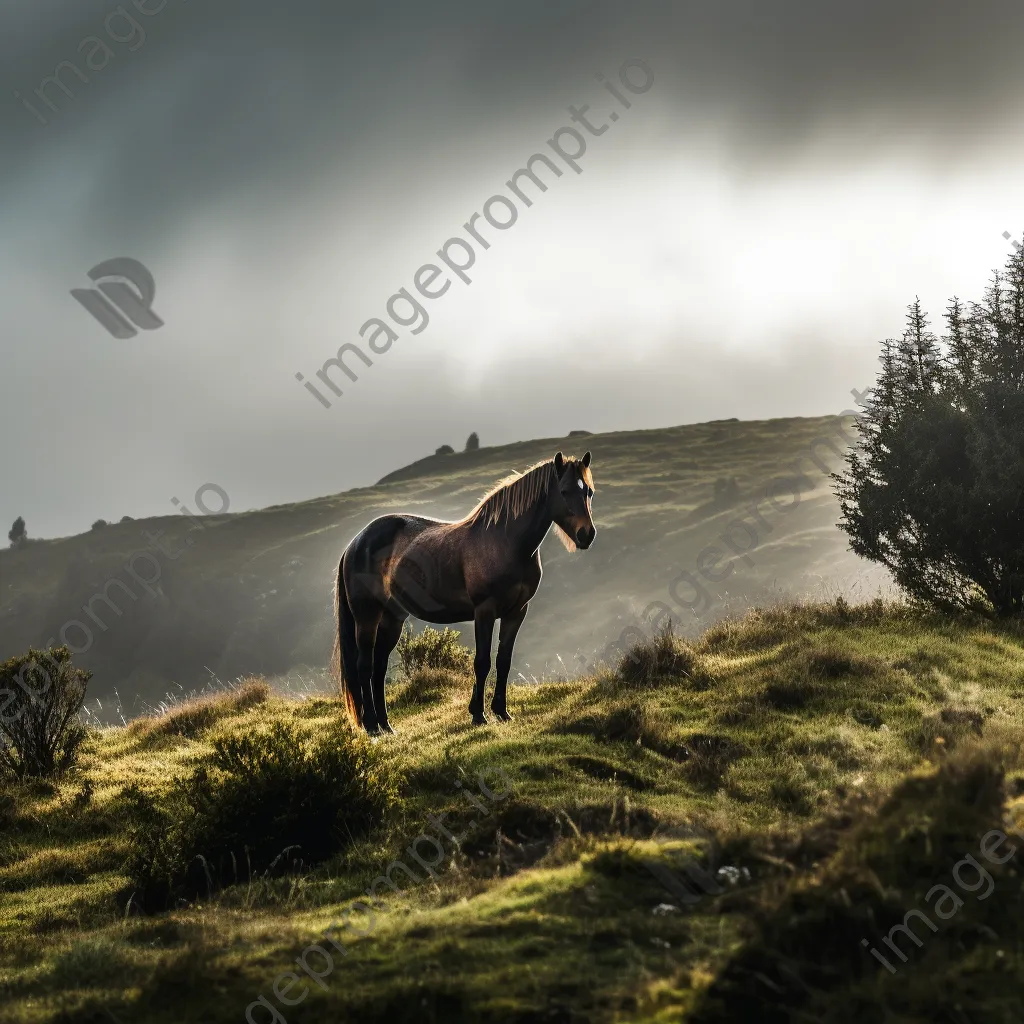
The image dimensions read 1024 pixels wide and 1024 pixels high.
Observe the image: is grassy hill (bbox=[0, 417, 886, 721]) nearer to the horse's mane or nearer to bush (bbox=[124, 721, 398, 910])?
the horse's mane

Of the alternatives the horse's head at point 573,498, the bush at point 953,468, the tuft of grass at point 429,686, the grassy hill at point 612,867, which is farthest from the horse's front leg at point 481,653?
the bush at point 953,468

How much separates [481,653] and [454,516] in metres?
68.0

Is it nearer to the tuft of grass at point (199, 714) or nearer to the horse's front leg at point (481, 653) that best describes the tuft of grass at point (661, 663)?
the horse's front leg at point (481, 653)

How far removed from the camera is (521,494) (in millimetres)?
12508

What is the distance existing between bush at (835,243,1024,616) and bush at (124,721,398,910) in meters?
11.6

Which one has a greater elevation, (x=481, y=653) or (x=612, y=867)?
(x=481, y=653)

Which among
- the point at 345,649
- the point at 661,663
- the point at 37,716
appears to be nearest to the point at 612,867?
the point at 661,663

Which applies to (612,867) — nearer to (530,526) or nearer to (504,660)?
(530,526)

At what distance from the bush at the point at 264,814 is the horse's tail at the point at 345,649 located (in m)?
4.01

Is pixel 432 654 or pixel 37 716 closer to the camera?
pixel 37 716

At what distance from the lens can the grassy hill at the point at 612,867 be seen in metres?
4.54

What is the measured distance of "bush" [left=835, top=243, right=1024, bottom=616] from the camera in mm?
16328

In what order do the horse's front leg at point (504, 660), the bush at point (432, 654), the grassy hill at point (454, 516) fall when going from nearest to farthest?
the horse's front leg at point (504, 660)
the bush at point (432, 654)
the grassy hill at point (454, 516)

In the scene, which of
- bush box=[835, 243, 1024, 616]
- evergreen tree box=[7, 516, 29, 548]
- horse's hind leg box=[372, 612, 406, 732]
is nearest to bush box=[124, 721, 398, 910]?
horse's hind leg box=[372, 612, 406, 732]
